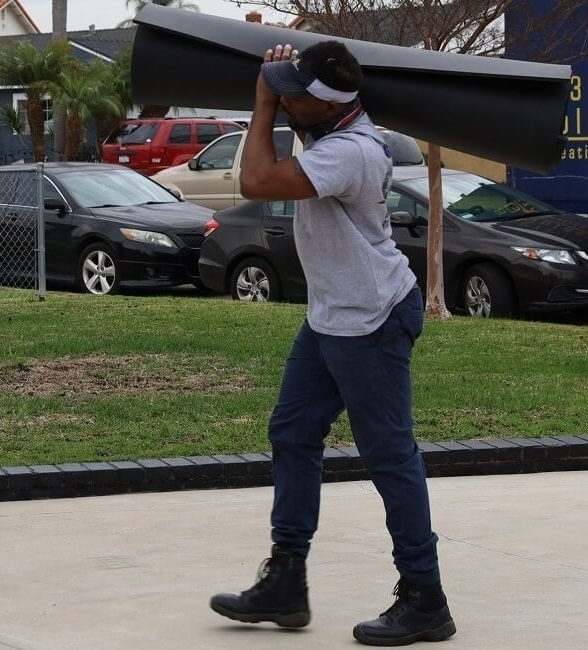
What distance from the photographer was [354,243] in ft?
14.6

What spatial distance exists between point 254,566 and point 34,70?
3762cm

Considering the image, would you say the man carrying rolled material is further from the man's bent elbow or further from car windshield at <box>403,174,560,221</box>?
car windshield at <box>403,174,560,221</box>

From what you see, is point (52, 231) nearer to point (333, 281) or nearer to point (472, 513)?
point (472, 513)

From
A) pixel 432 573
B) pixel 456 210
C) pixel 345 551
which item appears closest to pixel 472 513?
pixel 345 551

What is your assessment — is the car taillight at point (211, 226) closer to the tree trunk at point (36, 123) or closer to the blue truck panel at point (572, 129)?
the blue truck panel at point (572, 129)

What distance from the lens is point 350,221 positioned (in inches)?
175

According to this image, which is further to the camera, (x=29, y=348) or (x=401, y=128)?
(x=29, y=348)

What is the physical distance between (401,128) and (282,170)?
51 centimetres

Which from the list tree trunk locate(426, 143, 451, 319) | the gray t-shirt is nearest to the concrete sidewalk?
the gray t-shirt

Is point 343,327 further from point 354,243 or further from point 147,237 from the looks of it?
point 147,237

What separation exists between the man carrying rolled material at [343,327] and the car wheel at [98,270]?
11250 mm

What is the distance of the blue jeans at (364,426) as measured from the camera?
4.52m

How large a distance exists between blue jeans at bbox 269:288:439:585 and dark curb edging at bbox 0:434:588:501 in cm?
215

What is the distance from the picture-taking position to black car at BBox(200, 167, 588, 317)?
44.3 feet
